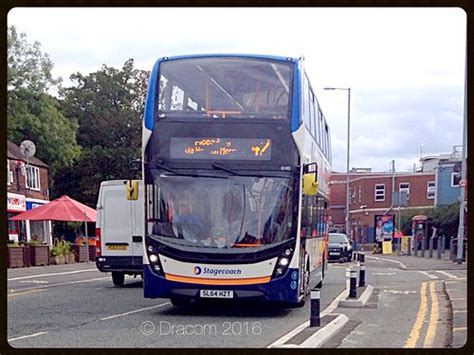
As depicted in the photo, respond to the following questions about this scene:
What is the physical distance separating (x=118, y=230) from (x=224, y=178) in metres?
6.87

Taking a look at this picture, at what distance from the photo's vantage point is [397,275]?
23.4m

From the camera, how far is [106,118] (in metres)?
17.0

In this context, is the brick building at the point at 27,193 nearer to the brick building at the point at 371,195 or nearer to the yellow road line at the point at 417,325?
the yellow road line at the point at 417,325

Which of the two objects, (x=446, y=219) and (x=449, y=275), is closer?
(x=449, y=275)

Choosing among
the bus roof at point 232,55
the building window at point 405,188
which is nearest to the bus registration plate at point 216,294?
the bus roof at point 232,55

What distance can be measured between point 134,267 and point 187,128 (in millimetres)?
7186

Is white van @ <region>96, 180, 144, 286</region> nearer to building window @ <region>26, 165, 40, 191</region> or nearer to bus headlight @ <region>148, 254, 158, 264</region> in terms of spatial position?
building window @ <region>26, 165, 40, 191</region>

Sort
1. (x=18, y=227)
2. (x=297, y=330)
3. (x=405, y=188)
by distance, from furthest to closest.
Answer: (x=405, y=188)
(x=18, y=227)
(x=297, y=330)

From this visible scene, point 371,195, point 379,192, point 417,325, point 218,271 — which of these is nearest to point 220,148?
point 218,271

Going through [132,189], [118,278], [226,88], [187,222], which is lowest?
[118,278]

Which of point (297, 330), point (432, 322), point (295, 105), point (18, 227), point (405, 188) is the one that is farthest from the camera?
point (405, 188)

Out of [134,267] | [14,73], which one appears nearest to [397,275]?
[134,267]

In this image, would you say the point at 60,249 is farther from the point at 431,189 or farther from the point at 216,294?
the point at 216,294

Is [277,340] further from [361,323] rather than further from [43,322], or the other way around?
[43,322]
